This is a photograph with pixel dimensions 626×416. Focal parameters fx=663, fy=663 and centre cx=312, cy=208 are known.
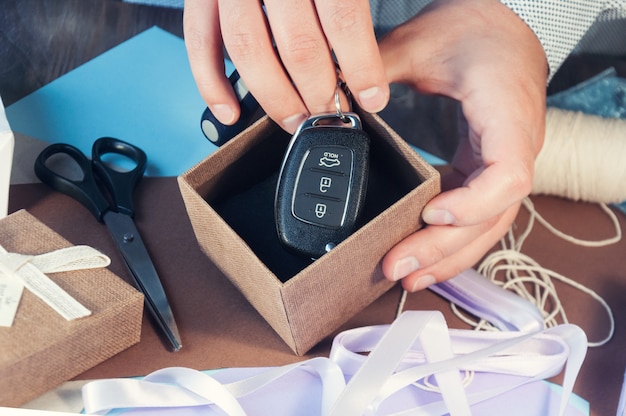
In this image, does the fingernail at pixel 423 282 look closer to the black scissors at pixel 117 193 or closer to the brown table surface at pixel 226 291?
the brown table surface at pixel 226 291

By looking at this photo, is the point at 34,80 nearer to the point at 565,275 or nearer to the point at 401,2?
the point at 401,2

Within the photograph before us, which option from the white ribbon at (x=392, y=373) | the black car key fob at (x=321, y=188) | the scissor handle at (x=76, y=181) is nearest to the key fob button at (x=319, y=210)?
the black car key fob at (x=321, y=188)

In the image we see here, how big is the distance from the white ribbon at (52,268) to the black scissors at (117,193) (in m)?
0.06

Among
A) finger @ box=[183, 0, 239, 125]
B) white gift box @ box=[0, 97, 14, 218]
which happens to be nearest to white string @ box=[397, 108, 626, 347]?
finger @ box=[183, 0, 239, 125]

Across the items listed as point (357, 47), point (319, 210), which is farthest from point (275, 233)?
point (357, 47)

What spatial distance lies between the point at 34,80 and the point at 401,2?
0.47 meters

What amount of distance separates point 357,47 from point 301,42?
5 cm

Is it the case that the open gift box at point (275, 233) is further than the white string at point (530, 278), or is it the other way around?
the white string at point (530, 278)

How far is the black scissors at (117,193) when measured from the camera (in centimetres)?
58

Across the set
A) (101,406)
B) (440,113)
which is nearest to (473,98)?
(440,113)

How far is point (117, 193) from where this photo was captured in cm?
65

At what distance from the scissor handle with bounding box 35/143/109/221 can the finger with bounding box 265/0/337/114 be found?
0.76 feet

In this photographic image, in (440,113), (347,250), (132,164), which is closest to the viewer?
(347,250)

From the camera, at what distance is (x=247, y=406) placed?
0.55 meters
